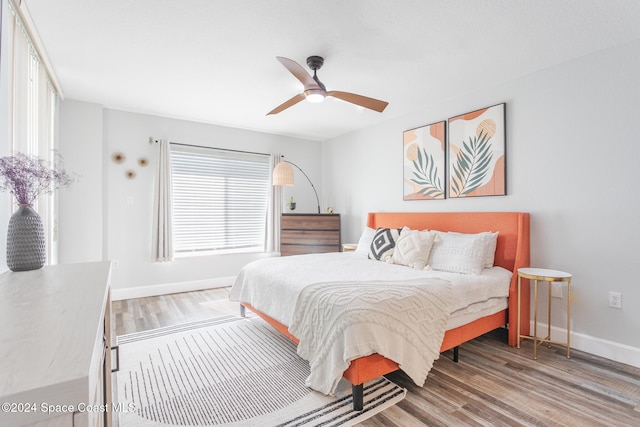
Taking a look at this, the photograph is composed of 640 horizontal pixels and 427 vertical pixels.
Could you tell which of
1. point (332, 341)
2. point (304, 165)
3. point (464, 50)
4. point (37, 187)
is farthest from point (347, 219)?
point (37, 187)

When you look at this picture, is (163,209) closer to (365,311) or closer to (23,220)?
(23,220)

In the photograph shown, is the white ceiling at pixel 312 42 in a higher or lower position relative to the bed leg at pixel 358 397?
higher

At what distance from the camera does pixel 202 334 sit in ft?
9.78

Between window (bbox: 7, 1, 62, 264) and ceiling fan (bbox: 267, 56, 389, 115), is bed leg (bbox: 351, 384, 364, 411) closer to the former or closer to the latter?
ceiling fan (bbox: 267, 56, 389, 115)

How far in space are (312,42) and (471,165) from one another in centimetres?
218

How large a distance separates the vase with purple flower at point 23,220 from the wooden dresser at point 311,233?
11.4ft

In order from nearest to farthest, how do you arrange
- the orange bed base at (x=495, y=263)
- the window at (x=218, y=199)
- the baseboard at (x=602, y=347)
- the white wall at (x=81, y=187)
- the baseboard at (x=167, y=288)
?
the orange bed base at (x=495, y=263)
the baseboard at (x=602, y=347)
the white wall at (x=81, y=187)
the baseboard at (x=167, y=288)
the window at (x=218, y=199)

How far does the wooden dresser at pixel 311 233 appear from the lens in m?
4.86

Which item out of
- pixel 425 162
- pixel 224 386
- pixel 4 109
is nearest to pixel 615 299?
pixel 425 162

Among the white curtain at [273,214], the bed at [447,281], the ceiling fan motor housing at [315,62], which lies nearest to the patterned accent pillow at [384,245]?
the bed at [447,281]

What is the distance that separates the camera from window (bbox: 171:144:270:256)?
4527 millimetres

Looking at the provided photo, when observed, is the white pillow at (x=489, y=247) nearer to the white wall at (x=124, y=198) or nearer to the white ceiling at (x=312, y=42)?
the white ceiling at (x=312, y=42)

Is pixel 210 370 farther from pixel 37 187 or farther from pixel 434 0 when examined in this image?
pixel 434 0

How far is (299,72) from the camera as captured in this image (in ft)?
7.76
